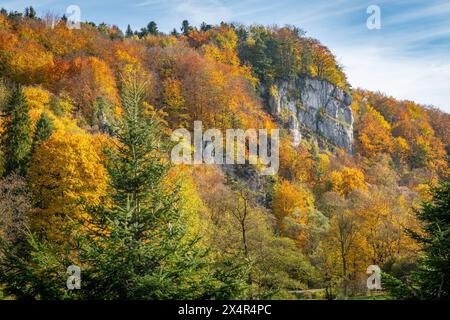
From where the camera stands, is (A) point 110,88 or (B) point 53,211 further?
(A) point 110,88

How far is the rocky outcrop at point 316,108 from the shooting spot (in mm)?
101438

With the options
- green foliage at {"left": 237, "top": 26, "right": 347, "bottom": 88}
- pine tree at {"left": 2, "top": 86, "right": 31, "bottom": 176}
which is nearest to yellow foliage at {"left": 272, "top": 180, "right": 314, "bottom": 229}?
pine tree at {"left": 2, "top": 86, "right": 31, "bottom": 176}

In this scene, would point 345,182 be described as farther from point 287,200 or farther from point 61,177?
point 61,177

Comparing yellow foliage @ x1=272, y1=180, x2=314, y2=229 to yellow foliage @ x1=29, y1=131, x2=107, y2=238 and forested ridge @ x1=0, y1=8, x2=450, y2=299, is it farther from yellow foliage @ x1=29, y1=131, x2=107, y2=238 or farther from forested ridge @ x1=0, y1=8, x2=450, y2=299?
yellow foliage @ x1=29, y1=131, x2=107, y2=238

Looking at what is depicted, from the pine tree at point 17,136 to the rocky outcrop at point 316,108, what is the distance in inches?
2732

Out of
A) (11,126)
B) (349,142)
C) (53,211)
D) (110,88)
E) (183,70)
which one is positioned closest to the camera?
(53,211)

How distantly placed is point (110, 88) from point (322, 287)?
1651 inches

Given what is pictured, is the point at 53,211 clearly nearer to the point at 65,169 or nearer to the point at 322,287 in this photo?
the point at 65,169

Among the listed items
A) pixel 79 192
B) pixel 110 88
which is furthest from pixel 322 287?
pixel 110 88

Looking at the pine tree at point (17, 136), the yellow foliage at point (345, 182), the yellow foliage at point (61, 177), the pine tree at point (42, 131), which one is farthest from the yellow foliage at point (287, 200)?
the pine tree at point (17, 136)

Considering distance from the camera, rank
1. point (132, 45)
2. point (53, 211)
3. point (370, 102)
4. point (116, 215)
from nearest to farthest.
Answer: point (116, 215), point (53, 211), point (132, 45), point (370, 102)

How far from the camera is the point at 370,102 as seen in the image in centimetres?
14562

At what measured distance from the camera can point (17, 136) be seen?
111 feet
